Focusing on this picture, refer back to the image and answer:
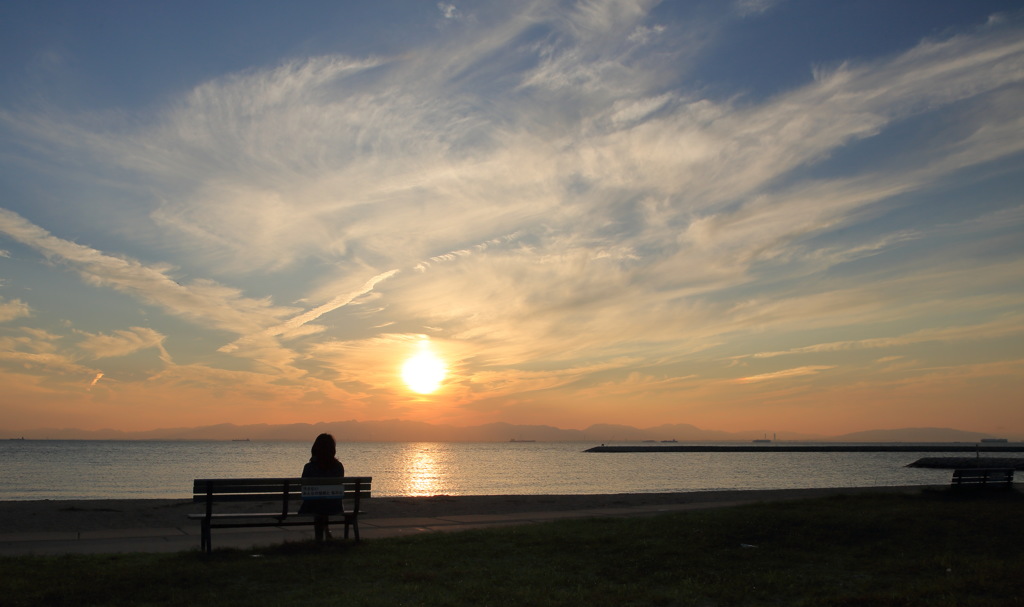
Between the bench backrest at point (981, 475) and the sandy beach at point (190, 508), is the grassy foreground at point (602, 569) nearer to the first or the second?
the sandy beach at point (190, 508)

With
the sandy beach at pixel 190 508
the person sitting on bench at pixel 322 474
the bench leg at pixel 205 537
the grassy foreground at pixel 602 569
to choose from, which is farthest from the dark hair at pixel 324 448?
the sandy beach at pixel 190 508

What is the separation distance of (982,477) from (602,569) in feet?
58.2

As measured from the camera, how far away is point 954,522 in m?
12.7

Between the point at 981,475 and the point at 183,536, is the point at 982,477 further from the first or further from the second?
the point at 183,536

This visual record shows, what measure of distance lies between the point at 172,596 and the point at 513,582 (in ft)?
11.6

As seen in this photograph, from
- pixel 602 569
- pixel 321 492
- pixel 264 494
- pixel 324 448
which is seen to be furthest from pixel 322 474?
pixel 602 569

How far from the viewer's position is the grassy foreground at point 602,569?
7555mm

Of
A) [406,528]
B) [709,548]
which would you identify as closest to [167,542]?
[406,528]

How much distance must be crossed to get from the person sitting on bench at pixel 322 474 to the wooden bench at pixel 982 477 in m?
17.4

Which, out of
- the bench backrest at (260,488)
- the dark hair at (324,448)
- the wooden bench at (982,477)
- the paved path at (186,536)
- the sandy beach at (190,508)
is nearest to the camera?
the bench backrest at (260,488)

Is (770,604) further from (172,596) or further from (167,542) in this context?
(167,542)

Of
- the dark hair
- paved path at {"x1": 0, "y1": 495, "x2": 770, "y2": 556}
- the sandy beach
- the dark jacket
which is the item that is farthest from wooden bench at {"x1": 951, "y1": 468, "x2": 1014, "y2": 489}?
the dark hair

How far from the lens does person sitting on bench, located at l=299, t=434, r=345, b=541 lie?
11.4 meters

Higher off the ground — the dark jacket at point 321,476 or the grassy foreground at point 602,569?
the dark jacket at point 321,476
